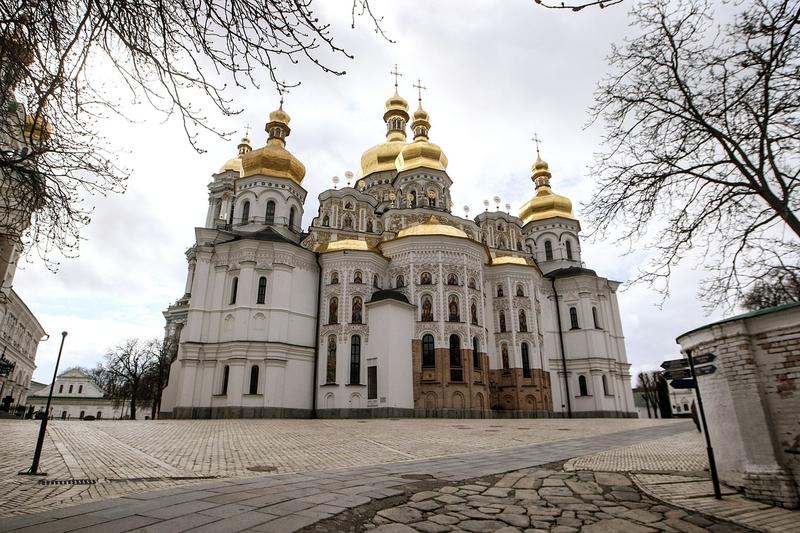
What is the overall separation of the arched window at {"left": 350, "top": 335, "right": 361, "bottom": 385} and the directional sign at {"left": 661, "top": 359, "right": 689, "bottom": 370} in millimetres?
23795

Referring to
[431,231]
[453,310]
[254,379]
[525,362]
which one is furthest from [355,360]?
[525,362]

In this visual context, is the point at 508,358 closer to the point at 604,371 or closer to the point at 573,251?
the point at 604,371

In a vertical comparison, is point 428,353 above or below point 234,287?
below

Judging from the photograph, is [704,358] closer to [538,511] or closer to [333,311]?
[538,511]

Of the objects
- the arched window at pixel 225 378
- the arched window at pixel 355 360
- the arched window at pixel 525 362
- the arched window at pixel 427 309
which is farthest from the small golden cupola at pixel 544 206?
the arched window at pixel 225 378

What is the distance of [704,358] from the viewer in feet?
22.8

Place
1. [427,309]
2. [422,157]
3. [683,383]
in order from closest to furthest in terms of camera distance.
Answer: [683,383] → [427,309] → [422,157]

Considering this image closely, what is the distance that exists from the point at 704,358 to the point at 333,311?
25957mm

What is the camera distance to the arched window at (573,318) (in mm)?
39209

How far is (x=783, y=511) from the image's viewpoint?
5.66 m

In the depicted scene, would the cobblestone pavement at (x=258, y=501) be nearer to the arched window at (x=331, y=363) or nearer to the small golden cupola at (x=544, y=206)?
the arched window at (x=331, y=363)

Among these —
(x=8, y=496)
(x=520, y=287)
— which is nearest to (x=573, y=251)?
(x=520, y=287)

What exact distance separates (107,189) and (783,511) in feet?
35.7

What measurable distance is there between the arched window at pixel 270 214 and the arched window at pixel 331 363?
11.6m
